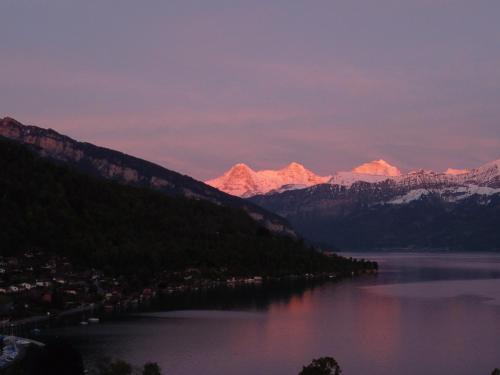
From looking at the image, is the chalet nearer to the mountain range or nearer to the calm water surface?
the calm water surface

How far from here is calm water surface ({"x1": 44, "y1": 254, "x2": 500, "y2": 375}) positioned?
63.5 metres

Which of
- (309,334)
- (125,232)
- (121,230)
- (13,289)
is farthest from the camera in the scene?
(125,232)

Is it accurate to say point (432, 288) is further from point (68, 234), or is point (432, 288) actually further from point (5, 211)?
point (5, 211)

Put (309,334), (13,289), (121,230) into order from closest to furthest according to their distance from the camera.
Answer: (309,334) → (13,289) → (121,230)

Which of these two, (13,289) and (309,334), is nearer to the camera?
(309,334)

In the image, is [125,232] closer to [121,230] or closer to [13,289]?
[121,230]

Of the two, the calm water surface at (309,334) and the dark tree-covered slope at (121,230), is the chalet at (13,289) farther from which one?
the dark tree-covered slope at (121,230)

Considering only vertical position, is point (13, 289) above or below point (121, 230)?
below

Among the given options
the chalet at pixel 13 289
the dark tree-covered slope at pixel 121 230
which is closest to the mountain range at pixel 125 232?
the dark tree-covered slope at pixel 121 230

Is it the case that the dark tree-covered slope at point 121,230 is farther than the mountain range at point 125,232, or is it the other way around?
the dark tree-covered slope at point 121,230

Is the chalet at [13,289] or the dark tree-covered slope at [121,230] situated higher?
the dark tree-covered slope at [121,230]

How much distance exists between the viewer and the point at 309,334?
78625mm

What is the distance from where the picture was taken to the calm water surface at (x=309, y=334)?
63.5 meters


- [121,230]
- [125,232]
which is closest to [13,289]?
[121,230]
